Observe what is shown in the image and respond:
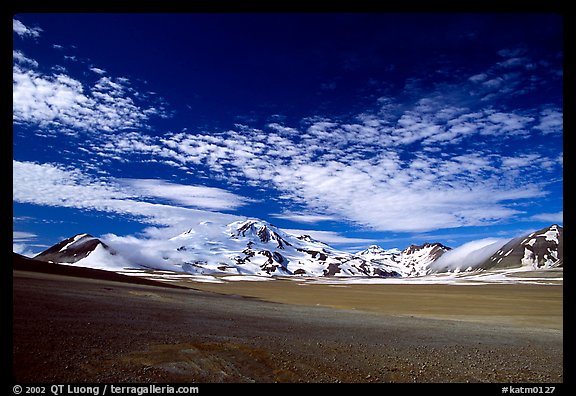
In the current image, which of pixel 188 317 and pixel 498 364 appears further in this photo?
pixel 188 317

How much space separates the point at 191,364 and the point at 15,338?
5.21 metres

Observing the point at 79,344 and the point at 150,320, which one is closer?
the point at 79,344

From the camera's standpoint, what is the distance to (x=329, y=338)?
632 inches

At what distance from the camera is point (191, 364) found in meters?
10.3

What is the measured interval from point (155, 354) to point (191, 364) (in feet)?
4.35

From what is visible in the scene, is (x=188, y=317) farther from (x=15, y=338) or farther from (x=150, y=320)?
(x=15, y=338)
